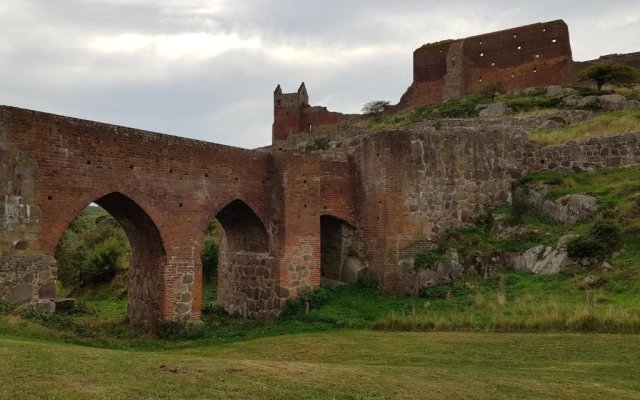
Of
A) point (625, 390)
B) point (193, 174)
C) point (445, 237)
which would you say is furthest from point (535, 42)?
point (625, 390)

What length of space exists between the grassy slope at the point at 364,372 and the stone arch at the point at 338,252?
6885mm

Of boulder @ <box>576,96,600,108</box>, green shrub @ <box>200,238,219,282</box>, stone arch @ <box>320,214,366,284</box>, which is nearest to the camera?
stone arch @ <box>320,214,366,284</box>

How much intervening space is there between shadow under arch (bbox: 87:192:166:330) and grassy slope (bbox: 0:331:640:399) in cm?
403

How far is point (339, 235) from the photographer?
19.9m

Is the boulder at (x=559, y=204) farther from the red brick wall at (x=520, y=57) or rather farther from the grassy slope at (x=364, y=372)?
the red brick wall at (x=520, y=57)

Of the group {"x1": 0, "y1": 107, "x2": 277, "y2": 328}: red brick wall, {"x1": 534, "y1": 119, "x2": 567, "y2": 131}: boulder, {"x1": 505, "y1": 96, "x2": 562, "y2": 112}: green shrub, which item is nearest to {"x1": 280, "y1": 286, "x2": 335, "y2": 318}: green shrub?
{"x1": 0, "y1": 107, "x2": 277, "y2": 328}: red brick wall

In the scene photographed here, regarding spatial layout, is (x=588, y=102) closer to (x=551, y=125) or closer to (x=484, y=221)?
(x=551, y=125)

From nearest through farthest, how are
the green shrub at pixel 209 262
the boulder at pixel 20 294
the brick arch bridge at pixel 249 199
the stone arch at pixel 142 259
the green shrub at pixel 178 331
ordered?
the boulder at pixel 20 294 < the brick arch bridge at pixel 249 199 < the green shrub at pixel 178 331 < the stone arch at pixel 142 259 < the green shrub at pixel 209 262

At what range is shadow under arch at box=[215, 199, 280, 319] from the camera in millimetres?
17891

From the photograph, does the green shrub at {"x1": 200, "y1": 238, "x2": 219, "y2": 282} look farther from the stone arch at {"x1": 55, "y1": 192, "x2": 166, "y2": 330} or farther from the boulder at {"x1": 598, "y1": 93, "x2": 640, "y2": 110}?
the boulder at {"x1": 598, "y1": 93, "x2": 640, "y2": 110}

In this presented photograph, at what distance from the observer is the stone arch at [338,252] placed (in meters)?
19.3

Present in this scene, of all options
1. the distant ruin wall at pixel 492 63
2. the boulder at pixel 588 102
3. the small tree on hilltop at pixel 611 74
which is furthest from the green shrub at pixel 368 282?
the distant ruin wall at pixel 492 63

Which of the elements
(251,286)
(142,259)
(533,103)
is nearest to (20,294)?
Result: (142,259)

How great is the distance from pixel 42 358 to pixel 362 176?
1330cm
